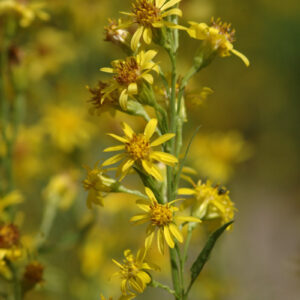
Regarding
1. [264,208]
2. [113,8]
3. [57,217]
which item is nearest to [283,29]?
[113,8]

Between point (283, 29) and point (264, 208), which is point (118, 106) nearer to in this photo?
point (283, 29)

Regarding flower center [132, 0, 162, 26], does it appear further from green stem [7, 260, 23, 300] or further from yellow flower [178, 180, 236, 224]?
green stem [7, 260, 23, 300]

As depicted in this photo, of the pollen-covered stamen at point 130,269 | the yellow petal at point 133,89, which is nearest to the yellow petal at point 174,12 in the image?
the yellow petal at point 133,89

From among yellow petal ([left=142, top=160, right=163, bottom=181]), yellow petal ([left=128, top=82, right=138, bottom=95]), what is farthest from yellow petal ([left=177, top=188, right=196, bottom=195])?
yellow petal ([left=128, top=82, right=138, bottom=95])

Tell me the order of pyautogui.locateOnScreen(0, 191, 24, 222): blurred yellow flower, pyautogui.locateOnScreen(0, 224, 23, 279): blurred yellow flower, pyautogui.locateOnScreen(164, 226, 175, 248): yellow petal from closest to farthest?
pyautogui.locateOnScreen(164, 226, 175, 248): yellow petal → pyautogui.locateOnScreen(0, 224, 23, 279): blurred yellow flower → pyautogui.locateOnScreen(0, 191, 24, 222): blurred yellow flower

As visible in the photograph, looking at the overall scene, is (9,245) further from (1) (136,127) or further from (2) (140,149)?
(1) (136,127)

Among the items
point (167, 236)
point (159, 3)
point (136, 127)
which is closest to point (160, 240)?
point (167, 236)
